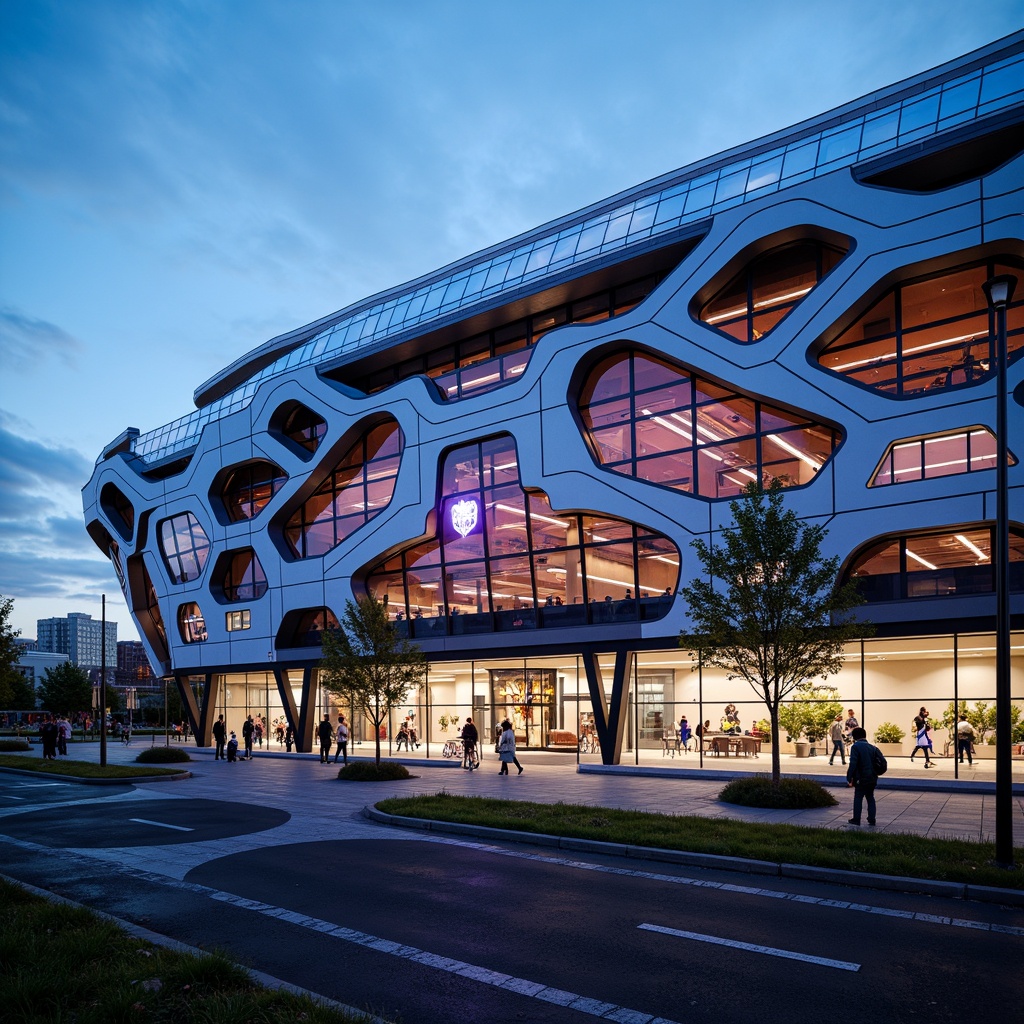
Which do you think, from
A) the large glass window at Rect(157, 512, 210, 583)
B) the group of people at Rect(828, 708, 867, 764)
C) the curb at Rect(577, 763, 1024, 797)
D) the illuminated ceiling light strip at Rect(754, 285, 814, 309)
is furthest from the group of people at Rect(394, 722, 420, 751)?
the illuminated ceiling light strip at Rect(754, 285, 814, 309)

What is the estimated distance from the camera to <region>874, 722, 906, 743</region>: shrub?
2512cm

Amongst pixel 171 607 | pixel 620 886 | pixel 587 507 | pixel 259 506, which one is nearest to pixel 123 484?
pixel 171 607

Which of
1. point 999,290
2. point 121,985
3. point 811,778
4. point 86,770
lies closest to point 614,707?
point 811,778

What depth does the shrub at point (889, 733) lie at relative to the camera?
25.1m

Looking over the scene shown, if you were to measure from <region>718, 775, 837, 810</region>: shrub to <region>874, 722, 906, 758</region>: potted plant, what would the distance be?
23.7 ft

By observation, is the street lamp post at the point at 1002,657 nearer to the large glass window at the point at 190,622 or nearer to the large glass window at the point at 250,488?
the large glass window at the point at 250,488

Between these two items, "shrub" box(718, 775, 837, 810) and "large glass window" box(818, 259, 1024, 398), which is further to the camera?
"large glass window" box(818, 259, 1024, 398)

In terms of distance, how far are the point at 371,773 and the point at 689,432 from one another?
15267 mm

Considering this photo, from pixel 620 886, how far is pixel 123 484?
49.5 meters

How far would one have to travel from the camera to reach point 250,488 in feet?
153

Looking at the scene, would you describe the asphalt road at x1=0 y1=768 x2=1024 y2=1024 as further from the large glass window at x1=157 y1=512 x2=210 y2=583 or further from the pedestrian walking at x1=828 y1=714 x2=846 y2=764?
the large glass window at x1=157 y1=512 x2=210 y2=583

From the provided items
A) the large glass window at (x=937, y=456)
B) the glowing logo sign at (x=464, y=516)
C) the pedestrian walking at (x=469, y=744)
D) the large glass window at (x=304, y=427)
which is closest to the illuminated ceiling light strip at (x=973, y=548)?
the large glass window at (x=937, y=456)

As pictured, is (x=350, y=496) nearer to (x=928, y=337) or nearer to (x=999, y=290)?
(x=928, y=337)

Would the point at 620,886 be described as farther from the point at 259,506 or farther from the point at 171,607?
the point at 171,607
